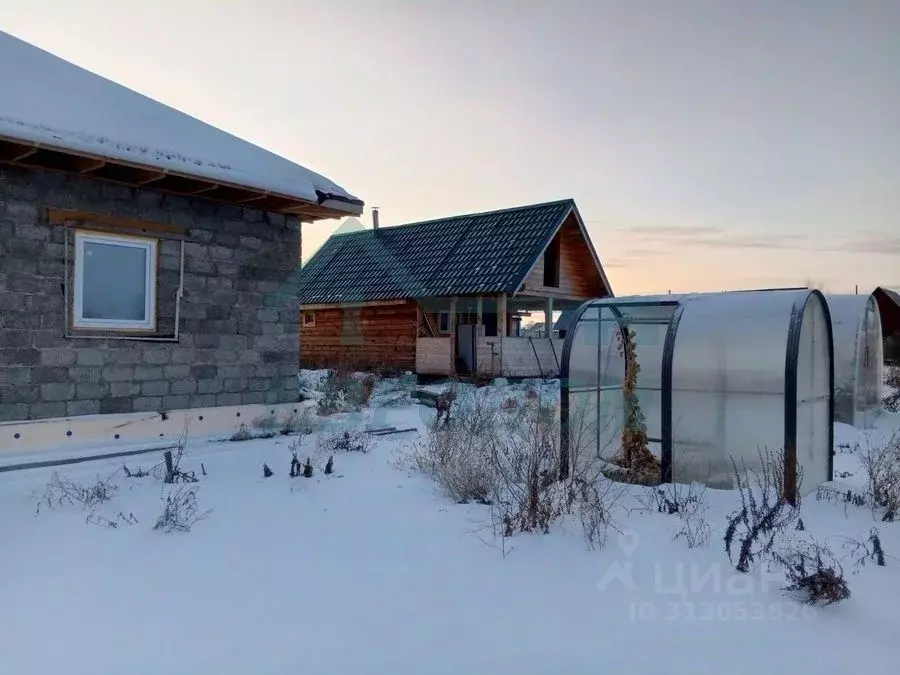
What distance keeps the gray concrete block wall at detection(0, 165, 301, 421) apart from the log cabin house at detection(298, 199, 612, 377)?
28.4ft

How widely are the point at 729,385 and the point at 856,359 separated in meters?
7.14

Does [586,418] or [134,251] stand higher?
[134,251]

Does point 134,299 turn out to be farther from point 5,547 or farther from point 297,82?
point 297,82

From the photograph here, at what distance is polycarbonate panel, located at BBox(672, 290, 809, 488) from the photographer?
6598 mm

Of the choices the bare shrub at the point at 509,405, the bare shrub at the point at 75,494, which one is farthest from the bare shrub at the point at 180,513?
the bare shrub at the point at 509,405

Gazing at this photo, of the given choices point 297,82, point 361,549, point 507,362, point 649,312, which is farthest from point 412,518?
point 507,362

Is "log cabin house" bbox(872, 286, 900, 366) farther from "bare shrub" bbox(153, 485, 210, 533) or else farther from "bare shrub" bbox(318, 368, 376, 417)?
"bare shrub" bbox(153, 485, 210, 533)

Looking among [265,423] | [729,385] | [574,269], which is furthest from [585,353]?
[574,269]

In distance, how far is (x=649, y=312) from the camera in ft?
27.7

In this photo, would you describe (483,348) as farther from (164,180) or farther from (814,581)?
(814,581)

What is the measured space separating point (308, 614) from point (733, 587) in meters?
2.66

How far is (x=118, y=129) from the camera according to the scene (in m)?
7.21

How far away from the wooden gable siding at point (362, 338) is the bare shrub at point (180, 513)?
522 inches

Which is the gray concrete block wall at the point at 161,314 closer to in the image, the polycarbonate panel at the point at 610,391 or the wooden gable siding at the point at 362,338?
the polycarbonate panel at the point at 610,391
